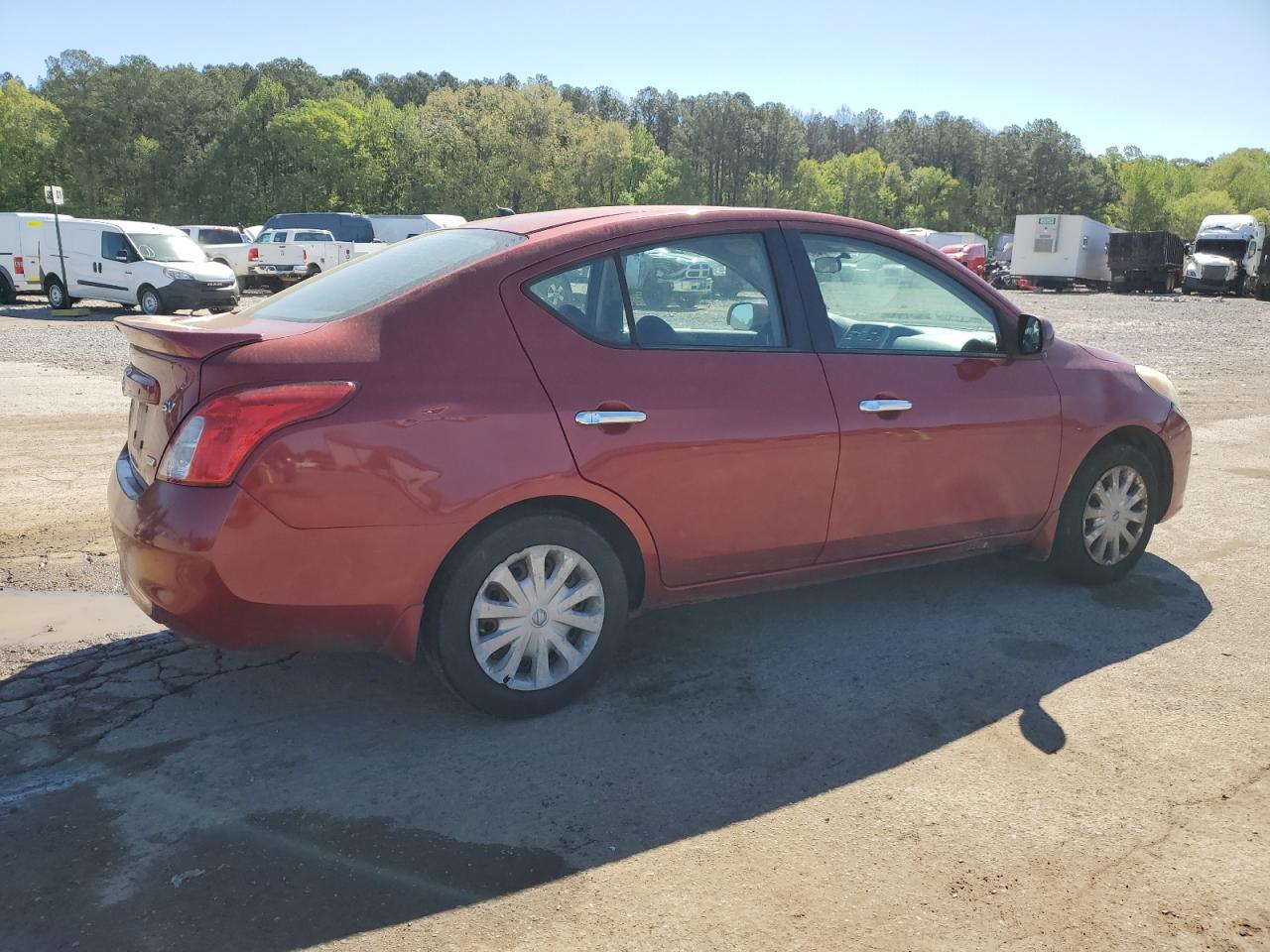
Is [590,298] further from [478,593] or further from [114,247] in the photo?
[114,247]

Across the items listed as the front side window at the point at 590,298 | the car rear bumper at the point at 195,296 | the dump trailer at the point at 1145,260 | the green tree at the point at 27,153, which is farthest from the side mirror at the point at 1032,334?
the green tree at the point at 27,153

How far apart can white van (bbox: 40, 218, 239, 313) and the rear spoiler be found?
18906 mm

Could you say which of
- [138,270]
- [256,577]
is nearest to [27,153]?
[138,270]

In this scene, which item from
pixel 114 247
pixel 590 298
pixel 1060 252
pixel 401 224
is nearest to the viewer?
pixel 590 298

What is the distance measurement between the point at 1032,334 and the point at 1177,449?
1222mm

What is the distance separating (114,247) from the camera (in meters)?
21.4

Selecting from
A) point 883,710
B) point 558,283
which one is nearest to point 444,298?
point 558,283

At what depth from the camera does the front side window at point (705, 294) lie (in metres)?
3.69

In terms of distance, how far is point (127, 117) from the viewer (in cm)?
7075

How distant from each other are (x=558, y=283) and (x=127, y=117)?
7938 centimetres

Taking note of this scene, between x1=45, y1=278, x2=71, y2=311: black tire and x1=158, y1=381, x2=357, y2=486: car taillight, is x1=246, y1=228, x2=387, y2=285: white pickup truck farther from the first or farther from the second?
x1=158, y1=381, x2=357, y2=486: car taillight

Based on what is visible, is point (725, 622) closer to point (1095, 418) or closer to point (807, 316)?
point (807, 316)

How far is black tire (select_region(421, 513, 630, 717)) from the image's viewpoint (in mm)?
3320

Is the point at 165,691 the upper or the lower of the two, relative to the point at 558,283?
lower
